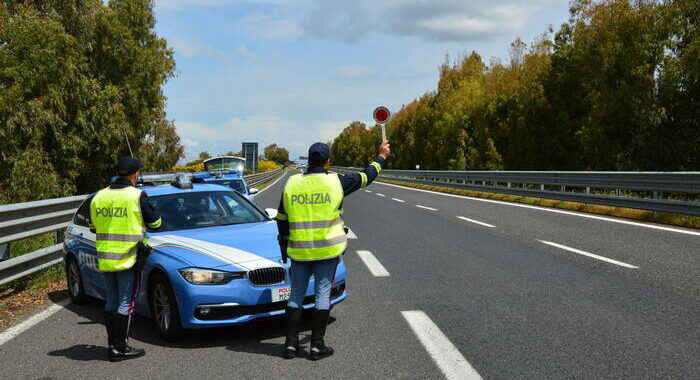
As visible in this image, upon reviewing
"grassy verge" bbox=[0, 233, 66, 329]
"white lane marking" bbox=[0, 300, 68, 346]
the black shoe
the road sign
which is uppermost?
the road sign

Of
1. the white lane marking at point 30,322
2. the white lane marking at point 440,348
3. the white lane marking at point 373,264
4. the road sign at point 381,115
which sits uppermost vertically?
the road sign at point 381,115

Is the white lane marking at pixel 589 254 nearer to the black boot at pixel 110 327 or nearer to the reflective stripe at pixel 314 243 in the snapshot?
→ the reflective stripe at pixel 314 243

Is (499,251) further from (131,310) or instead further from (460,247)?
(131,310)

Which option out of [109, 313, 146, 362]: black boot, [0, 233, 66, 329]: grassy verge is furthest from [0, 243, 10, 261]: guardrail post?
[109, 313, 146, 362]: black boot

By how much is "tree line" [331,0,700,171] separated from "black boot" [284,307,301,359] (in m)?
25.5

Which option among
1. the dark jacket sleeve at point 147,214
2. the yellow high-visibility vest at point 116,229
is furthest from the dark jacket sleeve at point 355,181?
the yellow high-visibility vest at point 116,229

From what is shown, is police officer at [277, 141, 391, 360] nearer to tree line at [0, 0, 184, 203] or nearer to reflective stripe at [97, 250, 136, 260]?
reflective stripe at [97, 250, 136, 260]

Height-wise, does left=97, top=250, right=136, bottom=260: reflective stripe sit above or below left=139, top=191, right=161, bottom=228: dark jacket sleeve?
below

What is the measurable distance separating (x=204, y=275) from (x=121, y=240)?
0.69m

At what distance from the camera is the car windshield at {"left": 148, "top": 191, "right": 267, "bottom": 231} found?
6187 millimetres

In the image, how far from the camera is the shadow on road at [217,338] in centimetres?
466

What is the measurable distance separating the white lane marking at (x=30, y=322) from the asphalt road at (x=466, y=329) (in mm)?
84

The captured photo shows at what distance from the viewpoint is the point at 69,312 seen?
20.1 feet

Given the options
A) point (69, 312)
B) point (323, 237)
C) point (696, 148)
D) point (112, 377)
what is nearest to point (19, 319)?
point (69, 312)
